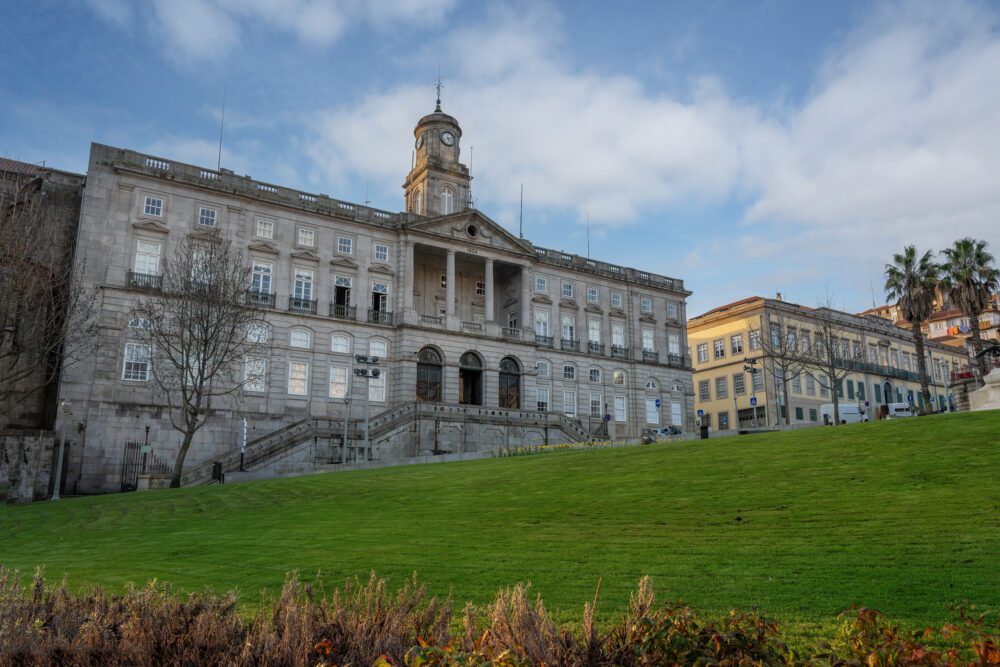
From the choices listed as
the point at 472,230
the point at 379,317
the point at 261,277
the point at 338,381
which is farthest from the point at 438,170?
the point at 338,381

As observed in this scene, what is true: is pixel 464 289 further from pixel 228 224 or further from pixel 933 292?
pixel 933 292

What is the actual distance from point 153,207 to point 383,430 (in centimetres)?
1930

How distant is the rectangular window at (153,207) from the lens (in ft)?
145

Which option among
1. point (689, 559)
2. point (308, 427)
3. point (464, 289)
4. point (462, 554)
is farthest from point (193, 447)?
point (689, 559)

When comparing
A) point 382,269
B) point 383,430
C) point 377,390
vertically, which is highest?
point 382,269

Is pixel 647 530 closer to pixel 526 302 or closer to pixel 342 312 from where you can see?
pixel 342 312

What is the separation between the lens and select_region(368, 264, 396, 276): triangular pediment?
51.4 metres

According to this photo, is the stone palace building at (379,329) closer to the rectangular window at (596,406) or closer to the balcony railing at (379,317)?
the balcony railing at (379,317)

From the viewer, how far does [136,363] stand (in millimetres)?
41656

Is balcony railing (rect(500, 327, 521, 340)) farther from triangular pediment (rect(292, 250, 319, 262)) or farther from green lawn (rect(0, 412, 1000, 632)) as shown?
green lawn (rect(0, 412, 1000, 632))

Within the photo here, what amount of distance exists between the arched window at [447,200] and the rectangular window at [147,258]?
77.8 ft

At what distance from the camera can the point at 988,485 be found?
1409 centimetres

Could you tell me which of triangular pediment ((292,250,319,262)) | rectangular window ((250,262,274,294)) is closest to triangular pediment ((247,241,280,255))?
rectangular window ((250,262,274,294))

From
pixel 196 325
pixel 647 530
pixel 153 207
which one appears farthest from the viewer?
pixel 153 207
